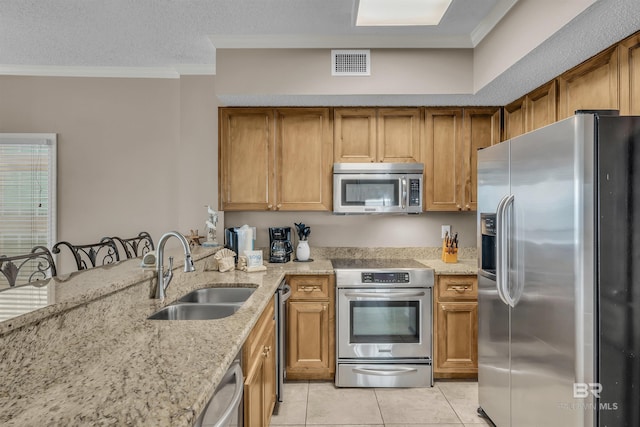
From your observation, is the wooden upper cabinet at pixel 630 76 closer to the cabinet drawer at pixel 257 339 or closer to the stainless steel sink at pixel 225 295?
the cabinet drawer at pixel 257 339

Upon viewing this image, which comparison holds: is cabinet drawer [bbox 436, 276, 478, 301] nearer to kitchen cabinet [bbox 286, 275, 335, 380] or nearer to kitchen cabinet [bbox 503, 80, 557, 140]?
kitchen cabinet [bbox 286, 275, 335, 380]

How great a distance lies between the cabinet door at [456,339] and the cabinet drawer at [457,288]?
0.16 feet

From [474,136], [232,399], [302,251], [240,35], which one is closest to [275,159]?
[302,251]

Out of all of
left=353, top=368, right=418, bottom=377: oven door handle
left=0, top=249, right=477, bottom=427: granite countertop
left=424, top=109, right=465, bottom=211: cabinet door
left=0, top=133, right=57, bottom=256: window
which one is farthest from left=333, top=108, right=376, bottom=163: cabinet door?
left=0, top=133, right=57, bottom=256: window

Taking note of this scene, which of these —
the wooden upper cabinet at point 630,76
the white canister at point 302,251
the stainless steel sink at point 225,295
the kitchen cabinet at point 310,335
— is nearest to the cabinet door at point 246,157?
the white canister at point 302,251

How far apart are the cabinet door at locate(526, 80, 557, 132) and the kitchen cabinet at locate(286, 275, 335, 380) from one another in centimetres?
202

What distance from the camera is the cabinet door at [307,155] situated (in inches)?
133

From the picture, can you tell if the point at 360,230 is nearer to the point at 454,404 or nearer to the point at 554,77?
the point at 454,404

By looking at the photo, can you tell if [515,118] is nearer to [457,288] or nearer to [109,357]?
[457,288]

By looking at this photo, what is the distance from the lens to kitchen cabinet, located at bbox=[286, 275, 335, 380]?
3023mm

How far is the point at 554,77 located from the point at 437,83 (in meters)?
0.80

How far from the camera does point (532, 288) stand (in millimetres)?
1831

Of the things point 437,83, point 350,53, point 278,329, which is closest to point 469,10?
point 437,83

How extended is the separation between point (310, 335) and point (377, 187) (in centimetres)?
135
